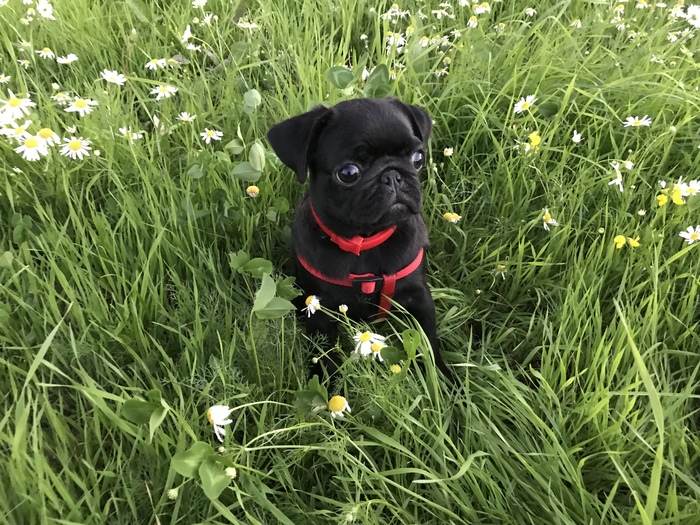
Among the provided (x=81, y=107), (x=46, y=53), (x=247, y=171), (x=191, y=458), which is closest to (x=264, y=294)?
(x=191, y=458)

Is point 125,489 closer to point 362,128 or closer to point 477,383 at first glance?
point 477,383

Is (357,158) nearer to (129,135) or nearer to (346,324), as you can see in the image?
(346,324)

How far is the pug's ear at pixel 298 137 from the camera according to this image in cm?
175

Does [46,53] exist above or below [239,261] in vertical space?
above

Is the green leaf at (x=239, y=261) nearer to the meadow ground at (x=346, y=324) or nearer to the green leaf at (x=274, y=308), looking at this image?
the meadow ground at (x=346, y=324)

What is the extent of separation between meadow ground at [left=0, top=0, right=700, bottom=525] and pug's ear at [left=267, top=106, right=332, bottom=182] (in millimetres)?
269

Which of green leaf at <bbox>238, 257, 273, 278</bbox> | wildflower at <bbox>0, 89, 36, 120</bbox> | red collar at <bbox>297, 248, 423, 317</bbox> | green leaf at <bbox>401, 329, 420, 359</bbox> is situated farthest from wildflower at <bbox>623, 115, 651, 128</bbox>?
wildflower at <bbox>0, 89, 36, 120</bbox>

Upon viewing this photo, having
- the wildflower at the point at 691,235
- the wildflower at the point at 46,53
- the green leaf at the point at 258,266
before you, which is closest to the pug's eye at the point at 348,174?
the green leaf at the point at 258,266

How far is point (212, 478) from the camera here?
1054mm

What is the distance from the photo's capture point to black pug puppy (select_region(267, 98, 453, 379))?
172 centimetres

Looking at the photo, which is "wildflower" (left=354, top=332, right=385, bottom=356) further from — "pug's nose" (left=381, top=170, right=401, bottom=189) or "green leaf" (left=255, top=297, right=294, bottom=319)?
"pug's nose" (left=381, top=170, right=401, bottom=189)

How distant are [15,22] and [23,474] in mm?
2992

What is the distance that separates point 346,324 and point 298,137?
2.38ft

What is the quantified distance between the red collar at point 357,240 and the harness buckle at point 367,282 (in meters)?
→ 0.11
